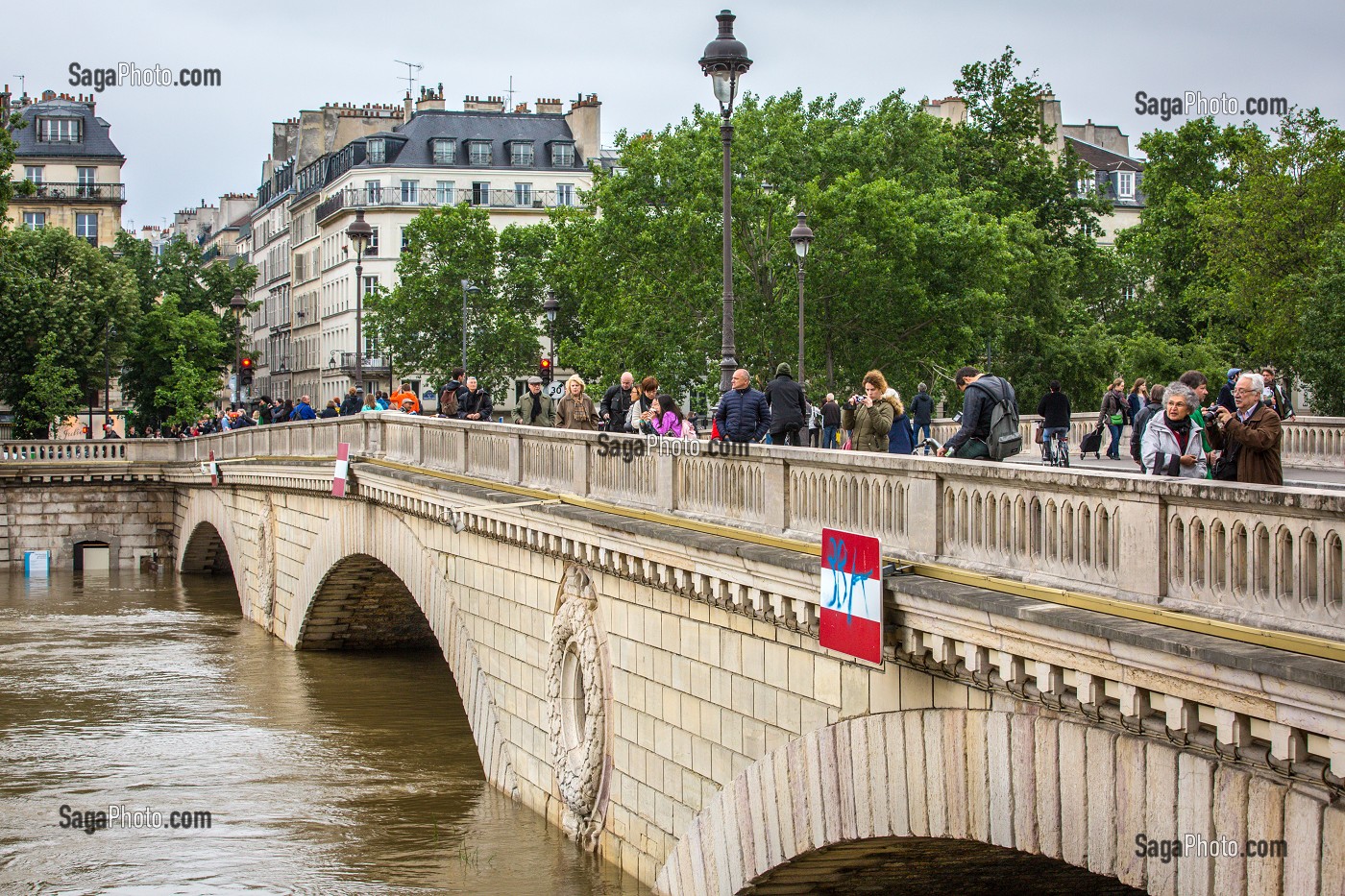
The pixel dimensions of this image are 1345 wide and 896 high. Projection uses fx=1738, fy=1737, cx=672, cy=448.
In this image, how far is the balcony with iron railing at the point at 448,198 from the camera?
278 ft

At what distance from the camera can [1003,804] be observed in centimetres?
980

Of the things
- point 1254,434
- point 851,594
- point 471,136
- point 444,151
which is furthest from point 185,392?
point 1254,434

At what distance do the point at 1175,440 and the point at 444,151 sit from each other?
77040 mm

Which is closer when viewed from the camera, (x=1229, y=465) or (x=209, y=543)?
(x=1229, y=465)

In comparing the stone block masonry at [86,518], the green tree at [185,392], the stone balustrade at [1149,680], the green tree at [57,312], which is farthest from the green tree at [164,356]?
the stone balustrade at [1149,680]

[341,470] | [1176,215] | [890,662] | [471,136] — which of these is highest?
[471,136]

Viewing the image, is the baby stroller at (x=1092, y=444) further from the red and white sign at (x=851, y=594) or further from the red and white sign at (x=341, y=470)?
the red and white sign at (x=851, y=594)

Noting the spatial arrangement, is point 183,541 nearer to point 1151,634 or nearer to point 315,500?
point 315,500

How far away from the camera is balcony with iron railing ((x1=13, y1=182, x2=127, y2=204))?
287ft

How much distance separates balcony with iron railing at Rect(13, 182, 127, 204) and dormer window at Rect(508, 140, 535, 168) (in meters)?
20.8

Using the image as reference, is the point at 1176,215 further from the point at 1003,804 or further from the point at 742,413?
the point at 1003,804

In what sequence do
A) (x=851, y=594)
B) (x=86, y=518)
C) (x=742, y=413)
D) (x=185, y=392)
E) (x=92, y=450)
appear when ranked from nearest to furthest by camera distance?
(x=851, y=594) < (x=742, y=413) < (x=86, y=518) < (x=92, y=450) < (x=185, y=392)

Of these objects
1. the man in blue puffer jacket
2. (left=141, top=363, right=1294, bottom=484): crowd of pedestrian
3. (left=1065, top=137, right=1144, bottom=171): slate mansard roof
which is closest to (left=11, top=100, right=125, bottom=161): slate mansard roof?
(left=1065, top=137, right=1144, bottom=171): slate mansard roof

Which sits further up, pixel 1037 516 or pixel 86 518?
pixel 1037 516
